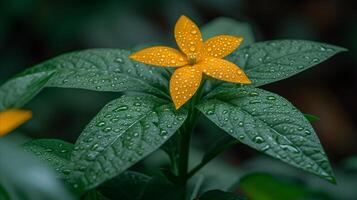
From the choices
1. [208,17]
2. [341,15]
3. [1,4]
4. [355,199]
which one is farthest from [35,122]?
[341,15]

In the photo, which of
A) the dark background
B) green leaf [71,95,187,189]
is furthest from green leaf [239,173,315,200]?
the dark background

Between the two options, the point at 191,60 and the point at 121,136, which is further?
the point at 191,60

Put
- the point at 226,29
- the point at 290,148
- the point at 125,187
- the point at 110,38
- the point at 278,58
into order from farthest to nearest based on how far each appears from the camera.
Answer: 1. the point at 110,38
2. the point at 226,29
3. the point at 278,58
4. the point at 125,187
5. the point at 290,148

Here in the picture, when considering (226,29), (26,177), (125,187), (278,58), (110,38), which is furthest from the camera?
(110,38)

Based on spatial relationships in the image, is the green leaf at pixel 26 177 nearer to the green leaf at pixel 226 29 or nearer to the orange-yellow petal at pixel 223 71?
the orange-yellow petal at pixel 223 71

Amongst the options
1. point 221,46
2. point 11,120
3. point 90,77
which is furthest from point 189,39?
point 11,120

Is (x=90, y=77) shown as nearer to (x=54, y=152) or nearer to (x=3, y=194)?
(x=54, y=152)

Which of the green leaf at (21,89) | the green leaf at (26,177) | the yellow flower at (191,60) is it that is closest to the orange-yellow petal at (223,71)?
the yellow flower at (191,60)
